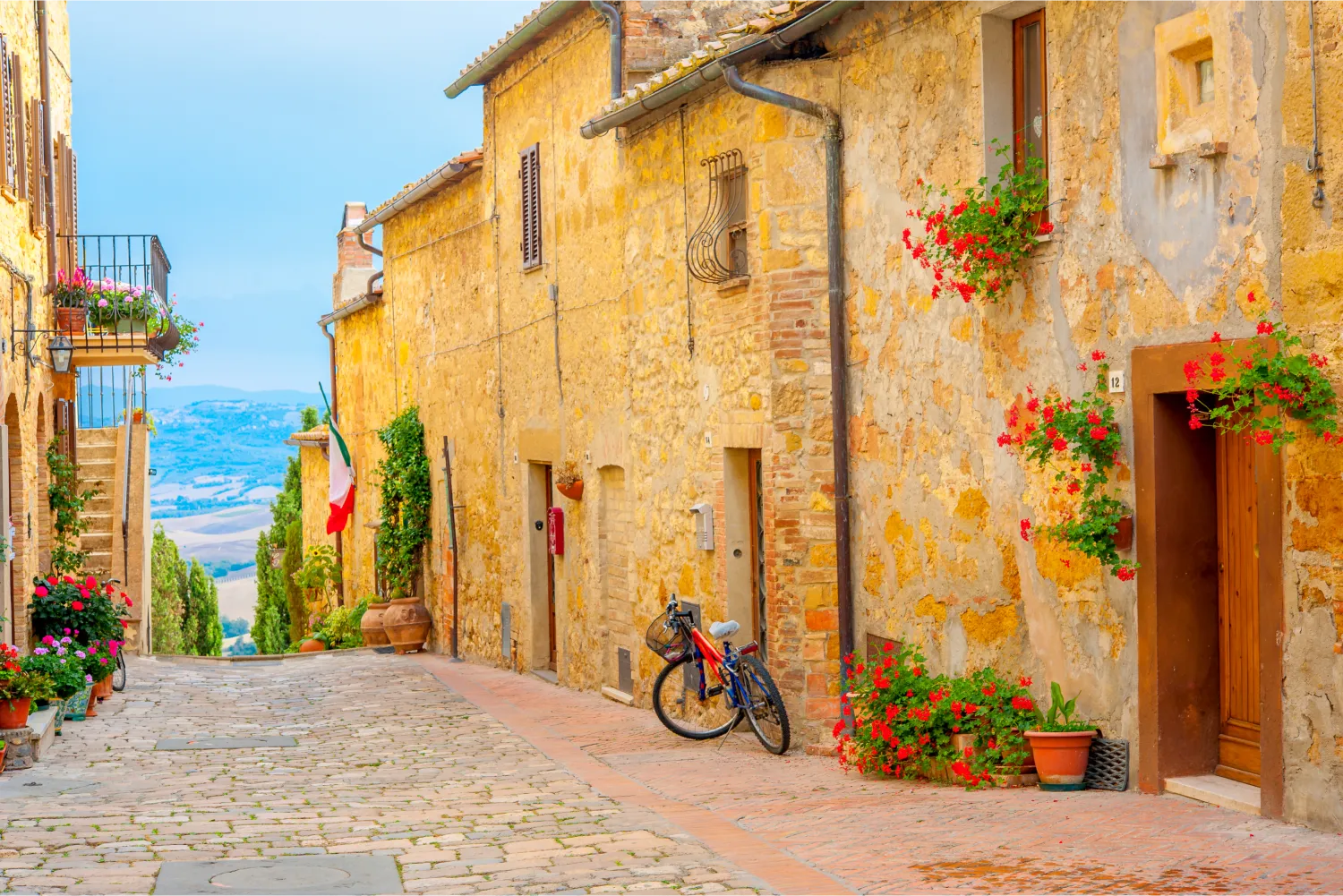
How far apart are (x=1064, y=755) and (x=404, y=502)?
47.0 feet

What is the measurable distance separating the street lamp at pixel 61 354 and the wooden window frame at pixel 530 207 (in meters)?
4.72

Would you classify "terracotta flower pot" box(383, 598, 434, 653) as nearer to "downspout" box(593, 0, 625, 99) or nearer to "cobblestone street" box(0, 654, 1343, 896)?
"cobblestone street" box(0, 654, 1343, 896)

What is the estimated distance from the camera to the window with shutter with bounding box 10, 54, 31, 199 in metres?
14.0

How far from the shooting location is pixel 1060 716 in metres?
8.40

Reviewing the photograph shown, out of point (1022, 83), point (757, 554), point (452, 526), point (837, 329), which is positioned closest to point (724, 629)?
point (757, 554)

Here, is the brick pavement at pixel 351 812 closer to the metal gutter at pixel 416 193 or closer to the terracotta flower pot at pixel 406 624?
the terracotta flower pot at pixel 406 624

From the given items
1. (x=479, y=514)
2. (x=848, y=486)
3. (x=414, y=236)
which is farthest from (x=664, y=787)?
(x=414, y=236)

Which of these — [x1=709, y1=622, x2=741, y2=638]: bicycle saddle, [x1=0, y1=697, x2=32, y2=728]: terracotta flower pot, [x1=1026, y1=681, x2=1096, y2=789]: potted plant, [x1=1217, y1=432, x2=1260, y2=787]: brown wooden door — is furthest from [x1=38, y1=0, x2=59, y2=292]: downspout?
[x1=1217, y1=432, x2=1260, y2=787]: brown wooden door

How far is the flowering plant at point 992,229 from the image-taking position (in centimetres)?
841

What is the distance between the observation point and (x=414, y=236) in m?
21.5

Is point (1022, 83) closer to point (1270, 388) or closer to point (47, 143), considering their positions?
point (1270, 388)

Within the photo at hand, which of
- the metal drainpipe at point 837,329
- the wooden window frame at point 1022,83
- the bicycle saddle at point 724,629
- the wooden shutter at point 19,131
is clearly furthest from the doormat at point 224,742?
the wooden window frame at point 1022,83

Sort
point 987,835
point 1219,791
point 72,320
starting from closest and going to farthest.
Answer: point 987,835 < point 1219,791 < point 72,320

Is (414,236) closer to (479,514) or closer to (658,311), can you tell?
(479,514)
